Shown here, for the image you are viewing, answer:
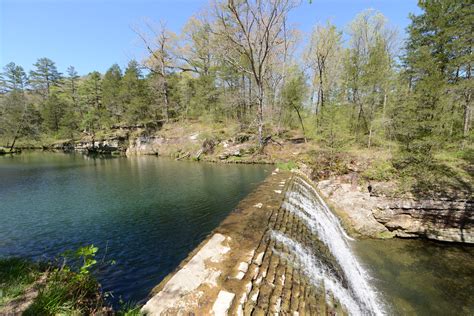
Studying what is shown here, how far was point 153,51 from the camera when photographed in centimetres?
3250

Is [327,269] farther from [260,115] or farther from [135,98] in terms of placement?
[135,98]

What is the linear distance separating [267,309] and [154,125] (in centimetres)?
3832

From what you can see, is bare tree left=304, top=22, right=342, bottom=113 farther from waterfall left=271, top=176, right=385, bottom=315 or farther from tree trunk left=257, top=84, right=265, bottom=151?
waterfall left=271, top=176, right=385, bottom=315

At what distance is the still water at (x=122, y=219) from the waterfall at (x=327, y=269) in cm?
316

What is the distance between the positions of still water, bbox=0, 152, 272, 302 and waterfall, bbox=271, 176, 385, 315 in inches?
125

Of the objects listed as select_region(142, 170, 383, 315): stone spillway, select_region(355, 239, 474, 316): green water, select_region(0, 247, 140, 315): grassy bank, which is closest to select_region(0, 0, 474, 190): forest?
select_region(355, 239, 474, 316): green water

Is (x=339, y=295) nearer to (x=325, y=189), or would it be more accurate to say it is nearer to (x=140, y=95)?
(x=325, y=189)

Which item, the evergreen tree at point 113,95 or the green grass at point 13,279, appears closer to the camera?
the green grass at point 13,279

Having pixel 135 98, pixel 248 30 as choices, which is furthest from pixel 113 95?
pixel 248 30

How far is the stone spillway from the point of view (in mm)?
3061

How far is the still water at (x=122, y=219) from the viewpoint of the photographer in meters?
5.85

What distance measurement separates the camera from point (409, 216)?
9375mm

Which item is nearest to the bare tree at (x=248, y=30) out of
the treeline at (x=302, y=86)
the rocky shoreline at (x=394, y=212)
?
the treeline at (x=302, y=86)

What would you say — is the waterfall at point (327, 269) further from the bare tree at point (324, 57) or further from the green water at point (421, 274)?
the bare tree at point (324, 57)
